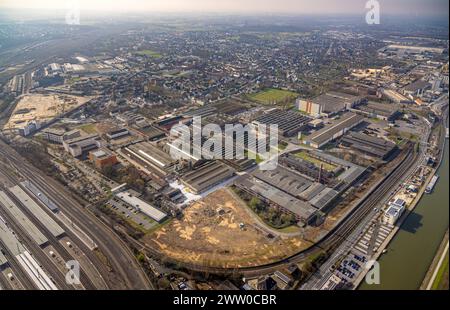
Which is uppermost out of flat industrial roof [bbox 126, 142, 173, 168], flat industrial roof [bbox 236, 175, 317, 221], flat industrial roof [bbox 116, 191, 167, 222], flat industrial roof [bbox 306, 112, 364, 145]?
flat industrial roof [bbox 306, 112, 364, 145]

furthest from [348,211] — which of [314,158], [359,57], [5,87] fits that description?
[359,57]

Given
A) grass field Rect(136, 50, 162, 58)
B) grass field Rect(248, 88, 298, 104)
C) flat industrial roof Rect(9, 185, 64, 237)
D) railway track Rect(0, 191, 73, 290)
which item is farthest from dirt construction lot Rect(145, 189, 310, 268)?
grass field Rect(136, 50, 162, 58)

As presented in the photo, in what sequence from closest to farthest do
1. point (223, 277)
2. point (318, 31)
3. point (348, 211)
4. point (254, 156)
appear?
point (223, 277), point (348, 211), point (254, 156), point (318, 31)

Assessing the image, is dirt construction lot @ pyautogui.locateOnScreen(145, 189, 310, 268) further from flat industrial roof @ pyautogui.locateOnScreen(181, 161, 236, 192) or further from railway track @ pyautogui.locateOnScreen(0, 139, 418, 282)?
flat industrial roof @ pyautogui.locateOnScreen(181, 161, 236, 192)

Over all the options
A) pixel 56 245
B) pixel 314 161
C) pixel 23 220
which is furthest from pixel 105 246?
pixel 314 161

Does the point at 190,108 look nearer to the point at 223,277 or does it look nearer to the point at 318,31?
the point at 223,277

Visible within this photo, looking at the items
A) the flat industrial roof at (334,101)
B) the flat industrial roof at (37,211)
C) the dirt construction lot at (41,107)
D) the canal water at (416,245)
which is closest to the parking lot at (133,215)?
the flat industrial roof at (37,211)

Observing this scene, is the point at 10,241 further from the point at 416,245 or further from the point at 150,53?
the point at 150,53
